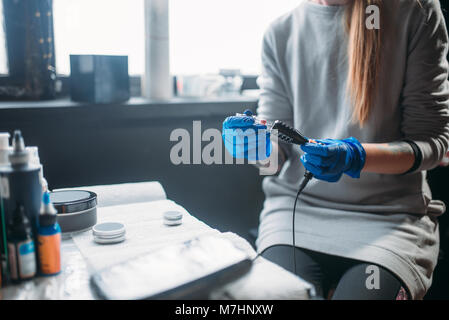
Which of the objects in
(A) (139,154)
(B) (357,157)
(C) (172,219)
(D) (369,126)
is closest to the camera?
(C) (172,219)

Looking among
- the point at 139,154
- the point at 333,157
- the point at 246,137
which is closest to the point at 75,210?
the point at 246,137

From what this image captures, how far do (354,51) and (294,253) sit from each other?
1.69 ft

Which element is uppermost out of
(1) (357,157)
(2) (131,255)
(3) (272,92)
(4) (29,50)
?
(4) (29,50)

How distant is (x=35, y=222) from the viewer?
0.57 meters

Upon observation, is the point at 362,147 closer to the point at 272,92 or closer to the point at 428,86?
the point at 428,86

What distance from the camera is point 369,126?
1.04 metres

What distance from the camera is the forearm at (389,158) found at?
0.93 metres

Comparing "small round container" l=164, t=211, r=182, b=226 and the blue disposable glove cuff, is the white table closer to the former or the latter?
"small round container" l=164, t=211, r=182, b=226

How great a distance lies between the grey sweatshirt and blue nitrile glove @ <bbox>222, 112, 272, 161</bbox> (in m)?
0.17

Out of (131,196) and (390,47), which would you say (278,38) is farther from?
(131,196)

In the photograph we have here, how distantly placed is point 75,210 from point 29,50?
2.32ft

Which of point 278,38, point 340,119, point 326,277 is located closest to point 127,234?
point 326,277

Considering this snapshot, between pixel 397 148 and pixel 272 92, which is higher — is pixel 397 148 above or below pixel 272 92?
below
